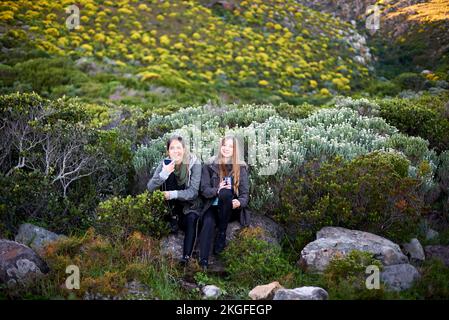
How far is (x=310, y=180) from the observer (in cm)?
623

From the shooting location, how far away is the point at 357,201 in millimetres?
5867

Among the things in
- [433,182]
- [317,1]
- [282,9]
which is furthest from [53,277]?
[317,1]

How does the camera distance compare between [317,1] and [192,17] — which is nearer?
[192,17]

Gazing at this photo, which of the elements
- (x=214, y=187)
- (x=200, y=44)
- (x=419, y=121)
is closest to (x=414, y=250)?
(x=214, y=187)

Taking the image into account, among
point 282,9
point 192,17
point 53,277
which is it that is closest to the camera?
point 53,277

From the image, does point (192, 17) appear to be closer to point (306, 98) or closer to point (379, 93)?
point (306, 98)

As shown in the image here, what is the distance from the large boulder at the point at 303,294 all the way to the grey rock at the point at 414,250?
1.69 m

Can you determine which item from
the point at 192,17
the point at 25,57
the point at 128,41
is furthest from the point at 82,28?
the point at 192,17

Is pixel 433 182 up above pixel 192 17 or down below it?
below

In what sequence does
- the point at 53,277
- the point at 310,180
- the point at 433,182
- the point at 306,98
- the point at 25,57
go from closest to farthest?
the point at 53,277, the point at 310,180, the point at 433,182, the point at 25,57, the point at 306,98

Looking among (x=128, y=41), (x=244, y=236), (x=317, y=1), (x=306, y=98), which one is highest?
(x=317, y=1)

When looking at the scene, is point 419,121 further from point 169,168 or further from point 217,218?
point 169,168

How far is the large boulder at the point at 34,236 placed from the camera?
5.34 meters

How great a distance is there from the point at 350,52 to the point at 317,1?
8.92 m
